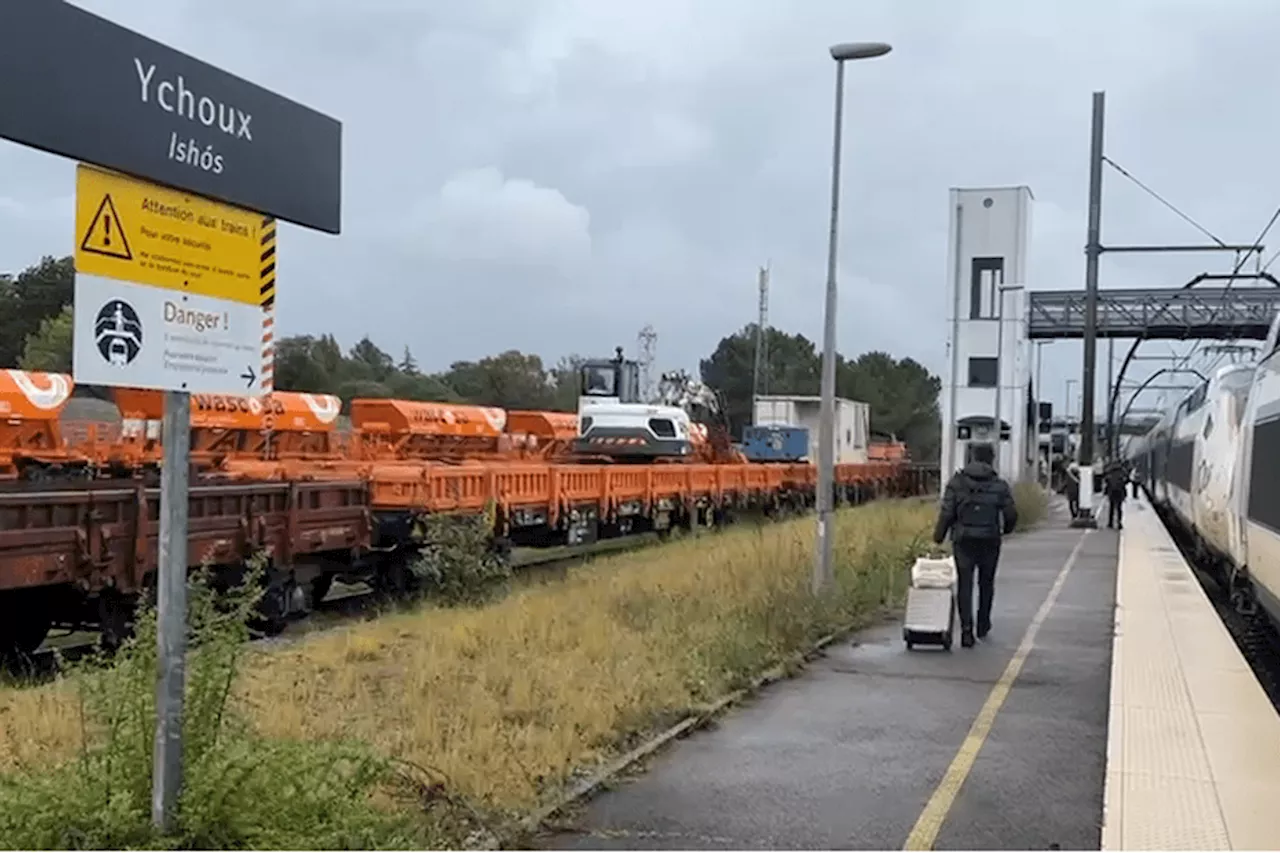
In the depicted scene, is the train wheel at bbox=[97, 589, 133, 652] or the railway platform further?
the train wheel at bbox=[97, 589, 133, 652]

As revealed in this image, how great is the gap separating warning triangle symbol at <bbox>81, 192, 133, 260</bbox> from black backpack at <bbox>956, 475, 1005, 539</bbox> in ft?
29.0

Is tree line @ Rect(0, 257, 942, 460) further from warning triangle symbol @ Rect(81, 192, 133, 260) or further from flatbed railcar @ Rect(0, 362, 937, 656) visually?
warning triangle symbol @ Rect(81, 192, 133, 260)

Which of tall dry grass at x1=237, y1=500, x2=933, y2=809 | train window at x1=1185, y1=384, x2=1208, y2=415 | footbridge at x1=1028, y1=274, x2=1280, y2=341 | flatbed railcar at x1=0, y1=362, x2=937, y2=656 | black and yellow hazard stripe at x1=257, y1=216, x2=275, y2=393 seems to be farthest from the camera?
footbridge at x1=1028, y1=274, x2=1280, y2=341

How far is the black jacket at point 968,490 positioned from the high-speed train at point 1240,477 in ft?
6.61

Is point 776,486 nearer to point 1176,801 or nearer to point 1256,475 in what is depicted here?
point 1256,475

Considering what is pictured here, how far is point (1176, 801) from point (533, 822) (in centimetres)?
304

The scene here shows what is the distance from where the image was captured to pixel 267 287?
548 centimetres

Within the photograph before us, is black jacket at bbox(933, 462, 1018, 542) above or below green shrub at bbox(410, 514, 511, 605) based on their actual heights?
above

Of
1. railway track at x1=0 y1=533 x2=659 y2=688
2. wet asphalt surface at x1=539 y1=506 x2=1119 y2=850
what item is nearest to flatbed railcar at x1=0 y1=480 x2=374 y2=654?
railway track at x1=0 y1=533 x2=659 y2=688

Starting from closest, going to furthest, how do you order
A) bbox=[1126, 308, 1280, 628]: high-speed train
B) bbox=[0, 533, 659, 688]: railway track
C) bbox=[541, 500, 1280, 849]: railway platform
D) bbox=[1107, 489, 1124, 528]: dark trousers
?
bbox=[541, 500, 1280, 849]: railway platform
bbox=[1126, 308, 1280, 628]: high-speed train
bbox=[0, 533, 659, 688]: railway track
bbox=[1107, 489, 1124, 528]: dark trousers

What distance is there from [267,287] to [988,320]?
40.5 meters

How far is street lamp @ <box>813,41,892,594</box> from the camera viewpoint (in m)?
15.1

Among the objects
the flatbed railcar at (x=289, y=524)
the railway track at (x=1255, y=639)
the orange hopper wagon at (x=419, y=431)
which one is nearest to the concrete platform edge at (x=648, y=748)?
the railway track at (x=1255, y=639)

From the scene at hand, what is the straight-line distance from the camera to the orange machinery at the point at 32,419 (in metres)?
18.7
